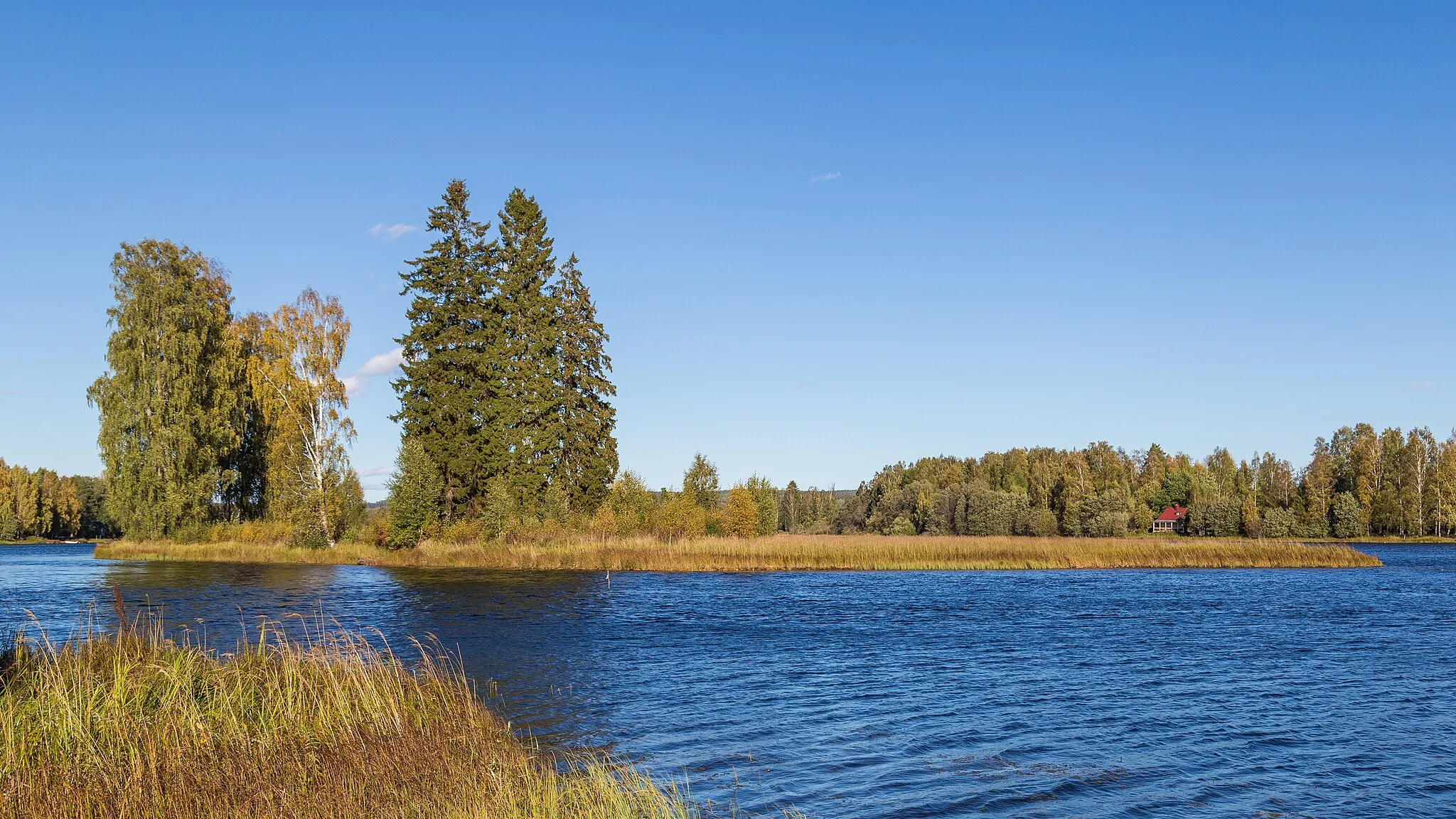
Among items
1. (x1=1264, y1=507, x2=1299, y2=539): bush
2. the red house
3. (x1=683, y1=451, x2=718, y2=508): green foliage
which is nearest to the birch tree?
(x1=683, y1=451, x2=718, y2=508): green foliage

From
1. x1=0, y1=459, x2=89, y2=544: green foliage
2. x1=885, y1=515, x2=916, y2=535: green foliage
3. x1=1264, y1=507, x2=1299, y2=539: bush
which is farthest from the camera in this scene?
x1=885, y1=515, x2=916, y2=535: green foliage

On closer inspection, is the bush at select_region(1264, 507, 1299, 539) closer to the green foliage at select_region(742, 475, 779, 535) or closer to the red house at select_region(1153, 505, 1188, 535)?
the red house at select_region(1153, 505, 1188, 535)

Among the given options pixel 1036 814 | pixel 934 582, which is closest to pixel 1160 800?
pixel 1036 814

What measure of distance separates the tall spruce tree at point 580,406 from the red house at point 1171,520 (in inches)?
3440

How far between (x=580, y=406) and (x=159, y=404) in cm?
2013

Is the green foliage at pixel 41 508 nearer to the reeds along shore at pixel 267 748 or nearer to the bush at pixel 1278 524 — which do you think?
the reeds along shore at pixel 267 748

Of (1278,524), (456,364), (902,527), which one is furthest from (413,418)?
(1278,524)

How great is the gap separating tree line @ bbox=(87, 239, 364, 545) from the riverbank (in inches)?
72.3

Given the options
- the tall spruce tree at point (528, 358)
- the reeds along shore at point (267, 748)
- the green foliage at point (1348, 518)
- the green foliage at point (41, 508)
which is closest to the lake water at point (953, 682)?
the reeds along shore at point (267, 748)

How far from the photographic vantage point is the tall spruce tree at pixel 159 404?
4775 cm

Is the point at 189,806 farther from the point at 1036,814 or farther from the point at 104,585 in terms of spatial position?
the point at 104,585

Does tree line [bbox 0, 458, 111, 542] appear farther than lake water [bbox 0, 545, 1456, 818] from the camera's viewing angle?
Yes

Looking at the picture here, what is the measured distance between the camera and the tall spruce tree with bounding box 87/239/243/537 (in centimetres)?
4775

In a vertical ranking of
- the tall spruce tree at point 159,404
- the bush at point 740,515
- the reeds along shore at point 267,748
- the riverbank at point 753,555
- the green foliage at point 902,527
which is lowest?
the green foliage at point 902,527
